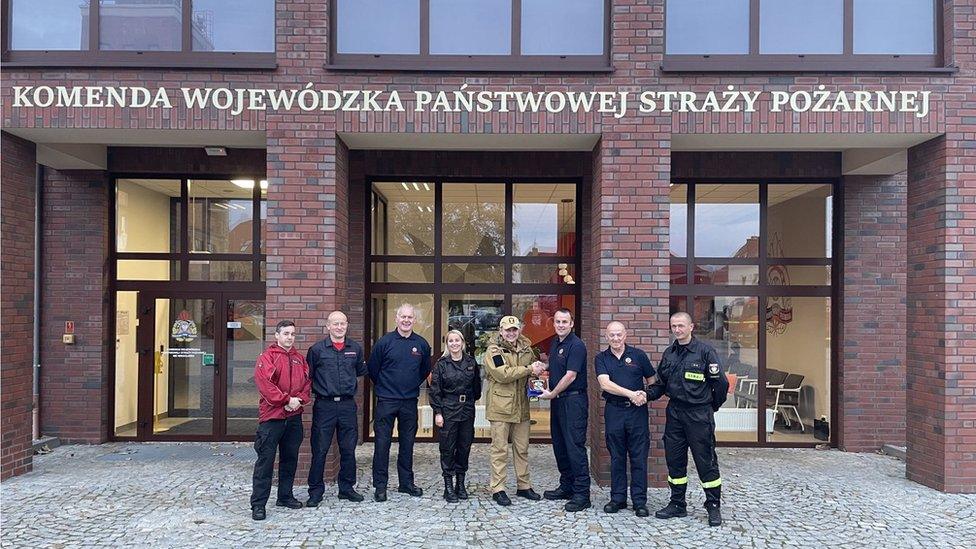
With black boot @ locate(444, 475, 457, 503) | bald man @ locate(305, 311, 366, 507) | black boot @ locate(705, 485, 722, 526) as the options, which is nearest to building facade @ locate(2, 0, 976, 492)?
bald man @ locate(305, 311, 366, 507)

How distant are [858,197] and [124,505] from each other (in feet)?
29.5

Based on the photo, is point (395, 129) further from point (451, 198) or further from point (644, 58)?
point (644, 58)

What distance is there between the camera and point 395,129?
642 cm

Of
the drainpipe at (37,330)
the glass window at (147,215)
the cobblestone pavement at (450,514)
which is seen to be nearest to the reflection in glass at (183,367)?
the glass window at (147,215)

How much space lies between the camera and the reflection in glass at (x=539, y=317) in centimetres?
824

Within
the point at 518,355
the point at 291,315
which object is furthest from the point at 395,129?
the point at 518,355

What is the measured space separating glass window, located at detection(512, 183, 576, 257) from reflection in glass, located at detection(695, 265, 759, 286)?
1752 millimetres

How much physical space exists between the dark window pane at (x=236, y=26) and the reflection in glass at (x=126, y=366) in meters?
3.74

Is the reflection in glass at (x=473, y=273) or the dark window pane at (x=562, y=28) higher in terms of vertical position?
the dark window pane at (x=562, y=28)

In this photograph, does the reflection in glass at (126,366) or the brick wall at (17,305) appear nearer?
the brick wall at (17,305)

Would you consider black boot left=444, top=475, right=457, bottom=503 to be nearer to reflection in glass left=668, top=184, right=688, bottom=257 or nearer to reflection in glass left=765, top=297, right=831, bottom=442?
reflection in glass left=668, top=184, right=688, bottom=257

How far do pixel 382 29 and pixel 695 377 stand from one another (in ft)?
15.6

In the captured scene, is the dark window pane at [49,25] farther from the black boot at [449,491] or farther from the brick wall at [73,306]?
the black boot at [449,491]

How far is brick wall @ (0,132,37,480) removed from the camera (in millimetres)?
6426
